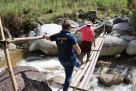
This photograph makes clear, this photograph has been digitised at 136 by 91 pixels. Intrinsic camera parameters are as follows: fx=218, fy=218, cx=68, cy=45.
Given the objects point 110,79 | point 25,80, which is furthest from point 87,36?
point 25,80

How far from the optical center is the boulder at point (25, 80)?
3297 mm

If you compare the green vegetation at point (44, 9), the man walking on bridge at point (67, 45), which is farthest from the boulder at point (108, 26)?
the man walking on bridge at point (67, 45)

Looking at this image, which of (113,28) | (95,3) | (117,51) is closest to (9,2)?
(95,3)

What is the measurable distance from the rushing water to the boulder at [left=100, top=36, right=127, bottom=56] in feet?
3.04

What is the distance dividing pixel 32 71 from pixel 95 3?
10.5 meters

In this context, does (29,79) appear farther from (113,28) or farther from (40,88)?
(113,28)

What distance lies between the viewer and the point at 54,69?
26.1 feet

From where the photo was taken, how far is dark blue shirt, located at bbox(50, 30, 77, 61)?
3.60 metres

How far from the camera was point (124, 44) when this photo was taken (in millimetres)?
9188

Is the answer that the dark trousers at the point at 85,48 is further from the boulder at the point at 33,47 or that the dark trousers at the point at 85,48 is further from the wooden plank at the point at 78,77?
the boulder at the point at 33,47

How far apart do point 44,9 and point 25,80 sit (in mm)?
9124

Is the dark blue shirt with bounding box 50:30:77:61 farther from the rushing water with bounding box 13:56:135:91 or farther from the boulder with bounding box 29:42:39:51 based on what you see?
the boulder with bounding box 29:42:39:51

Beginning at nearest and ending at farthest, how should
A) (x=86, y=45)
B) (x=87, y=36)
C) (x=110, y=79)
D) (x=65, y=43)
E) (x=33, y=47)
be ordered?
1. (x=65, y=43)
2. (x=87, y=36)
3. (x=86, y=45)
4. (x=110, y=79)
5. (x=33, y=47)

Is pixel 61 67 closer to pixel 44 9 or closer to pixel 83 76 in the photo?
pixel 83 76
